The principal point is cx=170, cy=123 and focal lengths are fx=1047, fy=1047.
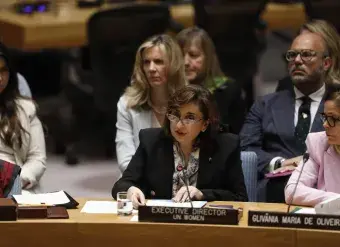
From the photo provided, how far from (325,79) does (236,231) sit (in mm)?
1868

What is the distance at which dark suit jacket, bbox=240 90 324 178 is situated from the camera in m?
5.93

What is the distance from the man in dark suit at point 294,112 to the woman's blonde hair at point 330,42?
0.03m

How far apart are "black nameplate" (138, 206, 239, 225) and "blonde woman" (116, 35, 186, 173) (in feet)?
5.22

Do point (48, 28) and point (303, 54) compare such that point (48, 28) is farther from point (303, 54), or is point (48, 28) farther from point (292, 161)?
point (292, 161)

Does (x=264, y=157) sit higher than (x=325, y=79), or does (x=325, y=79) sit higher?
(x=325, y=79)

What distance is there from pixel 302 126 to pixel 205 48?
3.44 feet

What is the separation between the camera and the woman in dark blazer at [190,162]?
5051mm

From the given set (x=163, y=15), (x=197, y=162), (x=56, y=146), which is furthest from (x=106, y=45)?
(x=197, y=162)

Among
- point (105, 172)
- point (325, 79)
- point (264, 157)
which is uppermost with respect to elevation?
point (325, 79)

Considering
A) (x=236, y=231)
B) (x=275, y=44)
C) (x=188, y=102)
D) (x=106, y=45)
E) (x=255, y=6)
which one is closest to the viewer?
(x=236, y=231)

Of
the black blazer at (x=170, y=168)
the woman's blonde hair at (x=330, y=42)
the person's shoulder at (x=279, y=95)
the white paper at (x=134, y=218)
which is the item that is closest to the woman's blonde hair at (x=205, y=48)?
the person's shoulder at (x=279, y=95)

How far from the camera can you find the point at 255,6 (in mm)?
8641

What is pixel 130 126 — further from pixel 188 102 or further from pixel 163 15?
pixel 163 15

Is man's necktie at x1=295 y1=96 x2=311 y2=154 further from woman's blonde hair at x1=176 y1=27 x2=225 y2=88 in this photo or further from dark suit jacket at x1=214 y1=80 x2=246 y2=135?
woman's blonde hair at x1=176 y1=27 x2=225 y2=88
